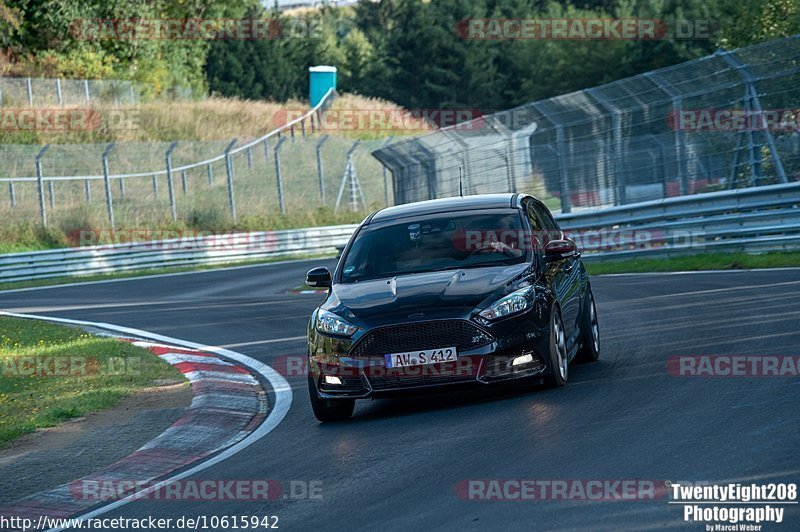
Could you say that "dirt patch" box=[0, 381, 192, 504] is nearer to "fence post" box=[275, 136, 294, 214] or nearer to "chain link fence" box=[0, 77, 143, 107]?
"fence post" box=[275, 136, 294, 214]

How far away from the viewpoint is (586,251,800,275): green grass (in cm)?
1833

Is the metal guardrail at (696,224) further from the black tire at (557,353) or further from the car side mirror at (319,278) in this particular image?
the car side mirror at (319,278)

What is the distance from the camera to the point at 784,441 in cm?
698

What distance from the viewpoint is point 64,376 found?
12797mm

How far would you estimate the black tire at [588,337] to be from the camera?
1084 centimetres

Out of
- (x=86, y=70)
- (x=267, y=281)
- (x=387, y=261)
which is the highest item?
(x=86, y=70)

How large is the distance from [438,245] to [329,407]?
5.43 ft

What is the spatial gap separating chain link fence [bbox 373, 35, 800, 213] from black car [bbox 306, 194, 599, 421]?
10394mm

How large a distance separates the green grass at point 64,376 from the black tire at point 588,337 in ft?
13.1

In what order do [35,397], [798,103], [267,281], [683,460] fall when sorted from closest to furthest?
[683,460] < [35,397] < [798,103] < [267,281]

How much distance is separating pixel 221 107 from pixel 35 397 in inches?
1881

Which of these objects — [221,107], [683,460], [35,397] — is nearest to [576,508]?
[683,460]

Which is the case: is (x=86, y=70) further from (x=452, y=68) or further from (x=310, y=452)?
(x=310, y=452)

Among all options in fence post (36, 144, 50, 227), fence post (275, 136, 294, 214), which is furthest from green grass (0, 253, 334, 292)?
fence post (275, 136, 294, 214)
